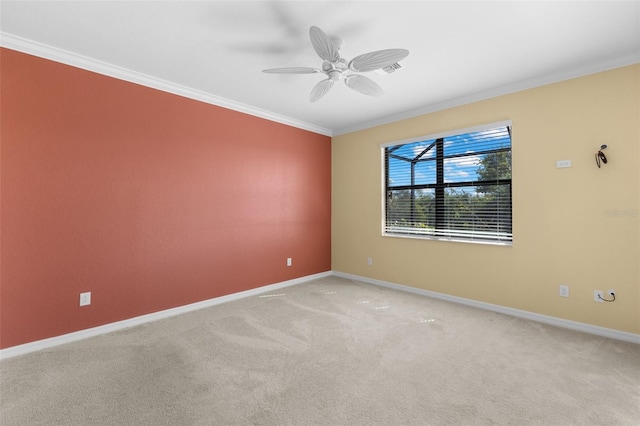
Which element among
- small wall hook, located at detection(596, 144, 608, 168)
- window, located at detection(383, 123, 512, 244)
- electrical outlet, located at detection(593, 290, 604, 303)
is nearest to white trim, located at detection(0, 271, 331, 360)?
window, located at detection(383, 123, 512, 244)

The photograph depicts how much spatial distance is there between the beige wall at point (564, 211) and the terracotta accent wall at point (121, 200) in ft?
8.03

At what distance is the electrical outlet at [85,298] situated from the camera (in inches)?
105

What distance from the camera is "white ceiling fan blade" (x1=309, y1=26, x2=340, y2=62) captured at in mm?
1808

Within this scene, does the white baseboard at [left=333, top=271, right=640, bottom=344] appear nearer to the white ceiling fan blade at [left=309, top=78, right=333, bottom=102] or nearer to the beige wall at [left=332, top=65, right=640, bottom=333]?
the beige wall at [left=332, top=65, right=640, bottom=333]

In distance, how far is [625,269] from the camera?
261 centimetres

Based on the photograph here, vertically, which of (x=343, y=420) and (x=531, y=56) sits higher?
(x=531, y=56)

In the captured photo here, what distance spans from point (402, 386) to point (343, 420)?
52 cm

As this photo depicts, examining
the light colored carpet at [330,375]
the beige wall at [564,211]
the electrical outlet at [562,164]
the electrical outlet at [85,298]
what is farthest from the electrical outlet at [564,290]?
the electrical outlet at [85,298]

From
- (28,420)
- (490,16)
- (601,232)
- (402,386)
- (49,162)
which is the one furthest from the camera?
(601,232)

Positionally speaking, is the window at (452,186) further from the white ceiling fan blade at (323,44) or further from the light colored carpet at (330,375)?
the white ceiling fan blade at (323,44)

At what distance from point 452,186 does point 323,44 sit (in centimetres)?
263

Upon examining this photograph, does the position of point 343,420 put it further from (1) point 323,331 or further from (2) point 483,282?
(2) point 483,282

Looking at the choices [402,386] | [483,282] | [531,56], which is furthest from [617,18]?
[402,386]

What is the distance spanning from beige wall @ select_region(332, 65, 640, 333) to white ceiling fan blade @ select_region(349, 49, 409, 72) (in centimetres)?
199
